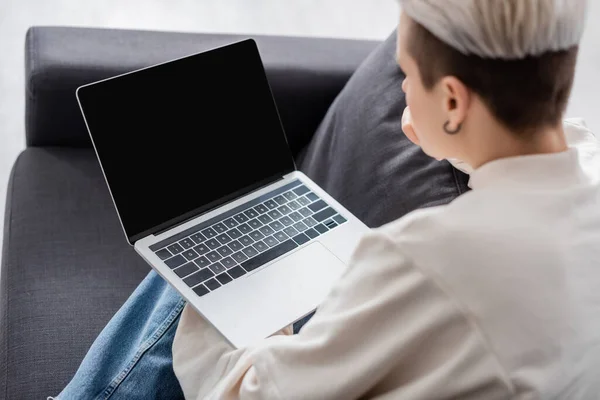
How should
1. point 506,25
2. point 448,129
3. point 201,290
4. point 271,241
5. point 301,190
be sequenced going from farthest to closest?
point 301,190
point 271,241
point 201,290
point 448,129
point 506,25

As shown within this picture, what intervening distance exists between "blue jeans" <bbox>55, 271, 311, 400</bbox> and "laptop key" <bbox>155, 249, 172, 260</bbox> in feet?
0.20

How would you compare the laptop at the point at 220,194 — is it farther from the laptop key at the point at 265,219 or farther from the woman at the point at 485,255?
the woman at the point at 485,255

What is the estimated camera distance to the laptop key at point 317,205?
137 centimetres

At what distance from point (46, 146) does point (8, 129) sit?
0.77m

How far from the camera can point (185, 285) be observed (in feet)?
3.95

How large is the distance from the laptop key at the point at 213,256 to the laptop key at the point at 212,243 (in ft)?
0.04

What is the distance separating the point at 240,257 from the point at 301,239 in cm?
11

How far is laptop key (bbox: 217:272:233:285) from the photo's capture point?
122 cm

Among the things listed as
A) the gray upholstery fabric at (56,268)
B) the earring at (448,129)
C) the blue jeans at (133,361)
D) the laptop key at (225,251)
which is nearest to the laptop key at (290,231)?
the laptop key at (225,251)

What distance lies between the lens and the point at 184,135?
4.36ft

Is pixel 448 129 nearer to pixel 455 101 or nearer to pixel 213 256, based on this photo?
pixel 455 101

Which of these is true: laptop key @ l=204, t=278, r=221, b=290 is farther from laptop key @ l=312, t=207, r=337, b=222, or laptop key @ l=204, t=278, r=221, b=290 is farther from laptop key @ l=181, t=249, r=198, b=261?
laptop key @ l=312, t=207, r=337, b=222

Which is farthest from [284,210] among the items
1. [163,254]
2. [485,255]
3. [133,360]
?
[485,255]

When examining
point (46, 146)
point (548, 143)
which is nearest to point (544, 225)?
point (548, 143)
